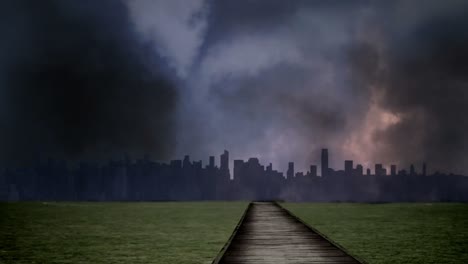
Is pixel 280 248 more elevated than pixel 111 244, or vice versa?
pixel 280 248

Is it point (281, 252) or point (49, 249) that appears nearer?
point (281, 252)

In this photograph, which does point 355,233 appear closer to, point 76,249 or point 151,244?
point 151,244

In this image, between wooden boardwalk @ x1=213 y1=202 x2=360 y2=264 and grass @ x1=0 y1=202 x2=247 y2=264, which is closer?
wooden boardwalk @ x1=213 y1=202 x2=360 y2=264

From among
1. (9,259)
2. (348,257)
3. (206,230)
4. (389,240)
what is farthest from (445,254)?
(9,259)

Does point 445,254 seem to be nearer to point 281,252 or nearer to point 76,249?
point 281,252

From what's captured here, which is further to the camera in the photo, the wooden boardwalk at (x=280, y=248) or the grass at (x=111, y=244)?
→ the grass at (x=111, y=244)

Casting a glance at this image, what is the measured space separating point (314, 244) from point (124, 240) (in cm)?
1119

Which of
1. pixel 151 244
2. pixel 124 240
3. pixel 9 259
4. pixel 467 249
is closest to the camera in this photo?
pixel 9 259

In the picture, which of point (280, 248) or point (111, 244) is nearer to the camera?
point (280, 248)

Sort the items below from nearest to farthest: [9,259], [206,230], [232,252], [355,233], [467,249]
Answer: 1. [232,252]
2. [9,259]
3. [467,249]
4. [355,233]
5. [206,230]

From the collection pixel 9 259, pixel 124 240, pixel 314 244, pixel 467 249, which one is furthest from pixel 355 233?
pixel 9 259

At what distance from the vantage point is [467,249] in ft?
77.5

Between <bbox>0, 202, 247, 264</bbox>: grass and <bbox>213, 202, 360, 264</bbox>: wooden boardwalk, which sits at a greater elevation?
<bbox>213, 202, 360, 264</bbox>: wooden boardwalk

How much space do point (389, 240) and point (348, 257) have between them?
34.3 feet
